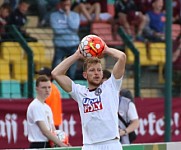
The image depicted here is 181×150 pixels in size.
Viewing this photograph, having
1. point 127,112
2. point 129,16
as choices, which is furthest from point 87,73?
point 129,16

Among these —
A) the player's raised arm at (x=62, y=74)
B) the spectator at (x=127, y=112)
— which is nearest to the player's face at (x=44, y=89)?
the spectator at (x=127, y=112)

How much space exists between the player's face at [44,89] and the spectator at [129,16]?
232 inches

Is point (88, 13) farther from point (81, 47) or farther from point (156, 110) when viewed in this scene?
point (81, 47)

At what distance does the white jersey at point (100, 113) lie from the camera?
8578mm

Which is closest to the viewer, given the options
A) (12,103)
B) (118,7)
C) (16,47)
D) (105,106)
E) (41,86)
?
(105,106)

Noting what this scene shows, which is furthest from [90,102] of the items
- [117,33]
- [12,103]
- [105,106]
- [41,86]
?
[117,33]

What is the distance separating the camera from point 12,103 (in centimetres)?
1383

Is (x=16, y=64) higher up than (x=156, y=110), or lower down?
higher up

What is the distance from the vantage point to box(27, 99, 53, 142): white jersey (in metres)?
11.2

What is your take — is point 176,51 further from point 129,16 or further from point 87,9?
point 87,9

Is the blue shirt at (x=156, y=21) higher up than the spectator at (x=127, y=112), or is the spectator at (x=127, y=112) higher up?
the blue shirt at (x=156, y=21)

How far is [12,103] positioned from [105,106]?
17.8 ft

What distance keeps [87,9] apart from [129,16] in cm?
93

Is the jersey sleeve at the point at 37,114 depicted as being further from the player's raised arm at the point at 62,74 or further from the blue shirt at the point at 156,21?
the blue shirt at the point at 156,21
